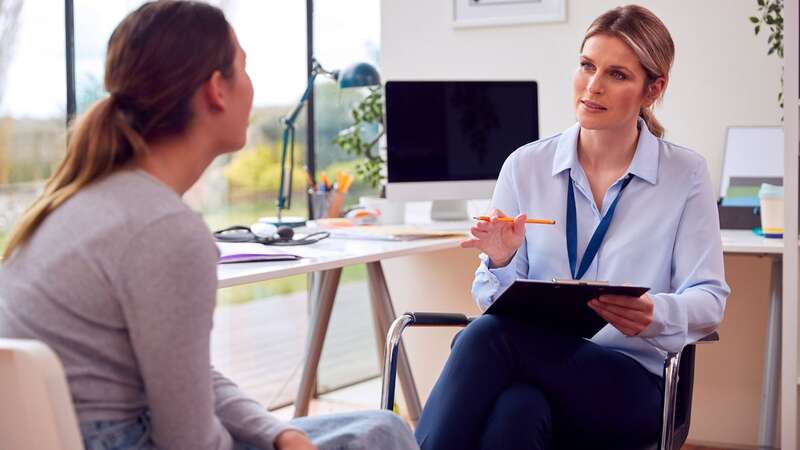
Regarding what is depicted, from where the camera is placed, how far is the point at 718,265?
6.77 feet

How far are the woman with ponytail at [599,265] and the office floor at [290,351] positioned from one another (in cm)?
190

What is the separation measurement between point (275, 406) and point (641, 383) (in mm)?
2275

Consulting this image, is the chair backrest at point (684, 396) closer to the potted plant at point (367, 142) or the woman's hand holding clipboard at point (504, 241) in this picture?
the woman's hand holding clipboard at point (504, 241)

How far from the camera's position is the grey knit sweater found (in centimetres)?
116

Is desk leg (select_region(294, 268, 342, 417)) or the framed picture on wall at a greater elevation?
the framed picture on wall

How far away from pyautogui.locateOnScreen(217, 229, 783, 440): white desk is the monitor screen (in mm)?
217

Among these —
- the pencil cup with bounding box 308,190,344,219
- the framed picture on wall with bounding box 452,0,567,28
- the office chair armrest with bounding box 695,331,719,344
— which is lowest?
the office chair armrest with bounding box 695,331,719,344

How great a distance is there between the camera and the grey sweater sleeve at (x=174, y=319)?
1151 mm

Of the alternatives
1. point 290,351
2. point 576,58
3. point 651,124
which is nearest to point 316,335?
point 290,351

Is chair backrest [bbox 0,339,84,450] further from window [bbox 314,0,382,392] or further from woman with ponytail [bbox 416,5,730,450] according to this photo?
window [bbox 314,0,382,392]

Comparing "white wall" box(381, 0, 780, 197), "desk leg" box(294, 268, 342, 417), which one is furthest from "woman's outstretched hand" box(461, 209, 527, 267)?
"white wall" box(381, 0, 780, 197)

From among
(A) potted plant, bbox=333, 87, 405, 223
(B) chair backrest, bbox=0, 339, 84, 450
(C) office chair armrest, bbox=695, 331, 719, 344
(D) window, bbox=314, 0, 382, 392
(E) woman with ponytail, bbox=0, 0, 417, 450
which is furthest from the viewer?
(D) window, bbox=314, 0, 382, 392

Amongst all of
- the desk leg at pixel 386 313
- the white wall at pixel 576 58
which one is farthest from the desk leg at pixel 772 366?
the desk leg at pixel 386 313

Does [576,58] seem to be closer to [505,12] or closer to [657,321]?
[505,12]
